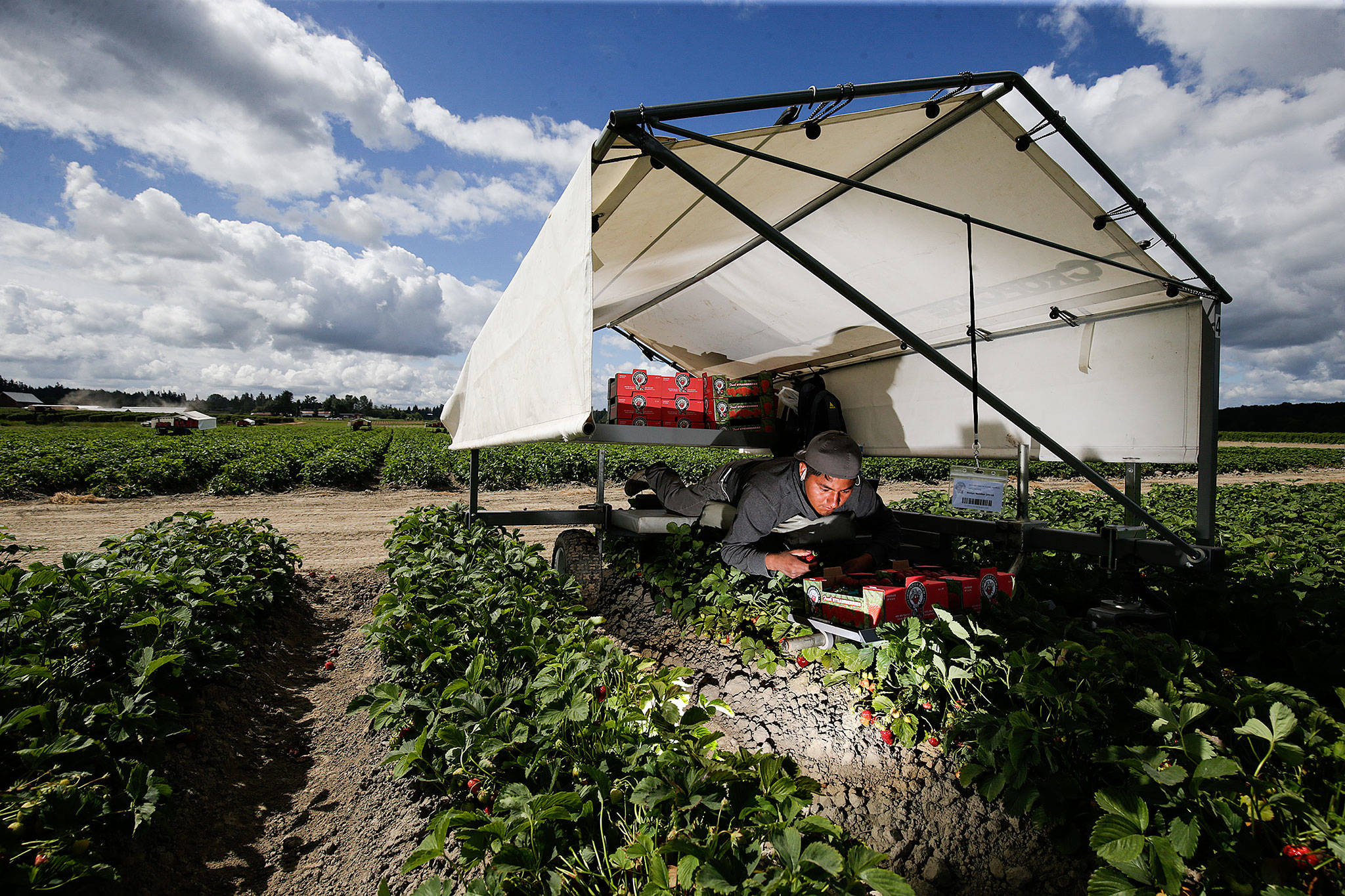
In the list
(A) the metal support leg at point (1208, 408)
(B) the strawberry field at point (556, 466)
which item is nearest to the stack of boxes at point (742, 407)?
(A) the metal support leg at point (1208, 408)

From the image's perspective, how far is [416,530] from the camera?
4.74 meters

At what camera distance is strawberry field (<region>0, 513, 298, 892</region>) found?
1.56 metres

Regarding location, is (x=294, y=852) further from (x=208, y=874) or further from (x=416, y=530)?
(x=416, y=530)

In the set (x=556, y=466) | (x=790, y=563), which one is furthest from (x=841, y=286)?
(x=556, y=466)

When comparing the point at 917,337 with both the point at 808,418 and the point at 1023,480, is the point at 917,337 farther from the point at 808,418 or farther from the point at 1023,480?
the point at 808,418

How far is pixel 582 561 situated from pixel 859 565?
2.43 metres

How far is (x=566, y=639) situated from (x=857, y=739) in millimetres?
1267

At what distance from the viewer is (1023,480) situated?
4.02 metres

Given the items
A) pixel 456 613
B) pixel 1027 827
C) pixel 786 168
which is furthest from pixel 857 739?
pixel 786 168

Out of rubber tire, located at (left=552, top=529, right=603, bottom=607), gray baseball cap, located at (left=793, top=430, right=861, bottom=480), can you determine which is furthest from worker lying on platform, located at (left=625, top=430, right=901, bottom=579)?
rubber tire, located at (left=552, top=529, right=603, bottom=607)

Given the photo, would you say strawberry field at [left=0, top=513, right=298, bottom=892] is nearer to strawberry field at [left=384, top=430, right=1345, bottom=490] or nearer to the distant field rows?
the distant field rows

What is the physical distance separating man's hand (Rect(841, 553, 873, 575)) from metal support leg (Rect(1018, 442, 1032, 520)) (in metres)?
1.25

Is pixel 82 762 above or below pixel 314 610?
above

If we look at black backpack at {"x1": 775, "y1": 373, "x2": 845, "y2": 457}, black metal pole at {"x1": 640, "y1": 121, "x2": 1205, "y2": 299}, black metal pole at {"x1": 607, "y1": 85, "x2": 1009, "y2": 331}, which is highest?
black metal pole at {"x1": 607, "y1": 85, "x2": 1009, "y2": 331}
